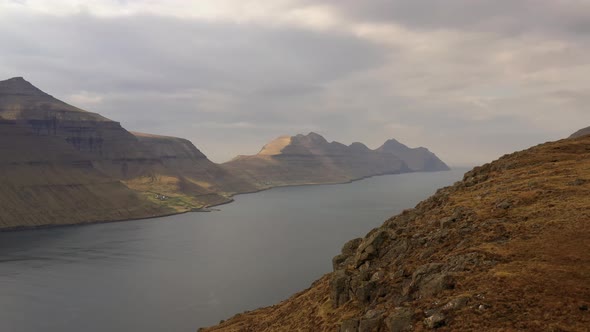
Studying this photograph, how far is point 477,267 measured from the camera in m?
25.1

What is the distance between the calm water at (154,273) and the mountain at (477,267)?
144ft

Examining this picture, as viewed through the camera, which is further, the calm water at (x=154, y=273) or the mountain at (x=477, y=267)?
the calm water at (x=154, y=273)

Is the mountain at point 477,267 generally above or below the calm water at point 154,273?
above

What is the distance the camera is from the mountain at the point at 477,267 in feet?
67.8

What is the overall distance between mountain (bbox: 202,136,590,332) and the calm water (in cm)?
4376

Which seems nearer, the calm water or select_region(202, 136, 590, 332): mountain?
select_region(202, 136, 590, 332): mountain

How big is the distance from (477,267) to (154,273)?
105 m

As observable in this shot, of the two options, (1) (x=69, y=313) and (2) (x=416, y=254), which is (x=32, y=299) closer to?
(1) (x=69, y=313)

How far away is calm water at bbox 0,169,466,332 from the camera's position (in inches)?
3191

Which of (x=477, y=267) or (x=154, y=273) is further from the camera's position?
(x=154, y=273)

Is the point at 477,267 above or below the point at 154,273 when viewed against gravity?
above

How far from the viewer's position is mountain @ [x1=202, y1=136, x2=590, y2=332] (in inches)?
814

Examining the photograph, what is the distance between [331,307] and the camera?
33.1m

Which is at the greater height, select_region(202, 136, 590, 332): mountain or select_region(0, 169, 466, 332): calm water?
select_region(202, 136, 590, 332): mountain
